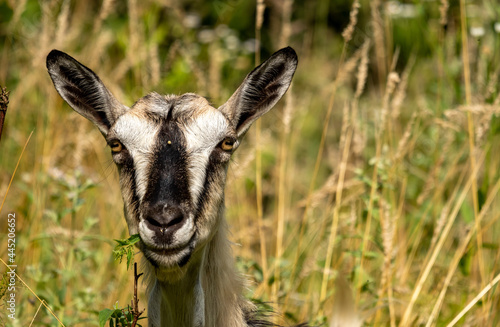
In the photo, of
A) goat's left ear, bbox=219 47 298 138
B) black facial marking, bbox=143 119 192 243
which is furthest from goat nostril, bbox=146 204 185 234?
goat's left ear, bbox=219 47 298 138

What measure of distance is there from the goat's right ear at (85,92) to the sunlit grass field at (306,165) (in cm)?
41

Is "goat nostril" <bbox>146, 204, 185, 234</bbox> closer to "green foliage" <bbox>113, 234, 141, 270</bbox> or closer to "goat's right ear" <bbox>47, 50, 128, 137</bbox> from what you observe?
"green foliage" <bbox>113, 234, 141, 270</bbox>

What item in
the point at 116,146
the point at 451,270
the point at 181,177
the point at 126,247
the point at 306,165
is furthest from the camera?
the point at 306,165

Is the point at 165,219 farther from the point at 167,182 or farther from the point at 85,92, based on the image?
the point at 85,92

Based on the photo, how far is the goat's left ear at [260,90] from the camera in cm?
496

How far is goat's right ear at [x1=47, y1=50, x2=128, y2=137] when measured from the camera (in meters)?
4.94

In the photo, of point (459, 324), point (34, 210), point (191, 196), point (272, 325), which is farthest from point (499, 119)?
point (34, 210)

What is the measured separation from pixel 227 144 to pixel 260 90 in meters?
0.58

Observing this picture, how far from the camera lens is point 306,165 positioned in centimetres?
1132

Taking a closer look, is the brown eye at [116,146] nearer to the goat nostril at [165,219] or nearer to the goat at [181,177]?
the goat at [181,177]

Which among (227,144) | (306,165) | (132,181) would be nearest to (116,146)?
(132,181)

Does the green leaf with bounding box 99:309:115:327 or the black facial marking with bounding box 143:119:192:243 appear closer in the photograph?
the black facial marking with bounding box 143:119:192:243

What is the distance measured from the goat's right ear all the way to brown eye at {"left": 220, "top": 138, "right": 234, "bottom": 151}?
0.82 metres

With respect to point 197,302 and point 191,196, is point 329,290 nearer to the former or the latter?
point 197,302
